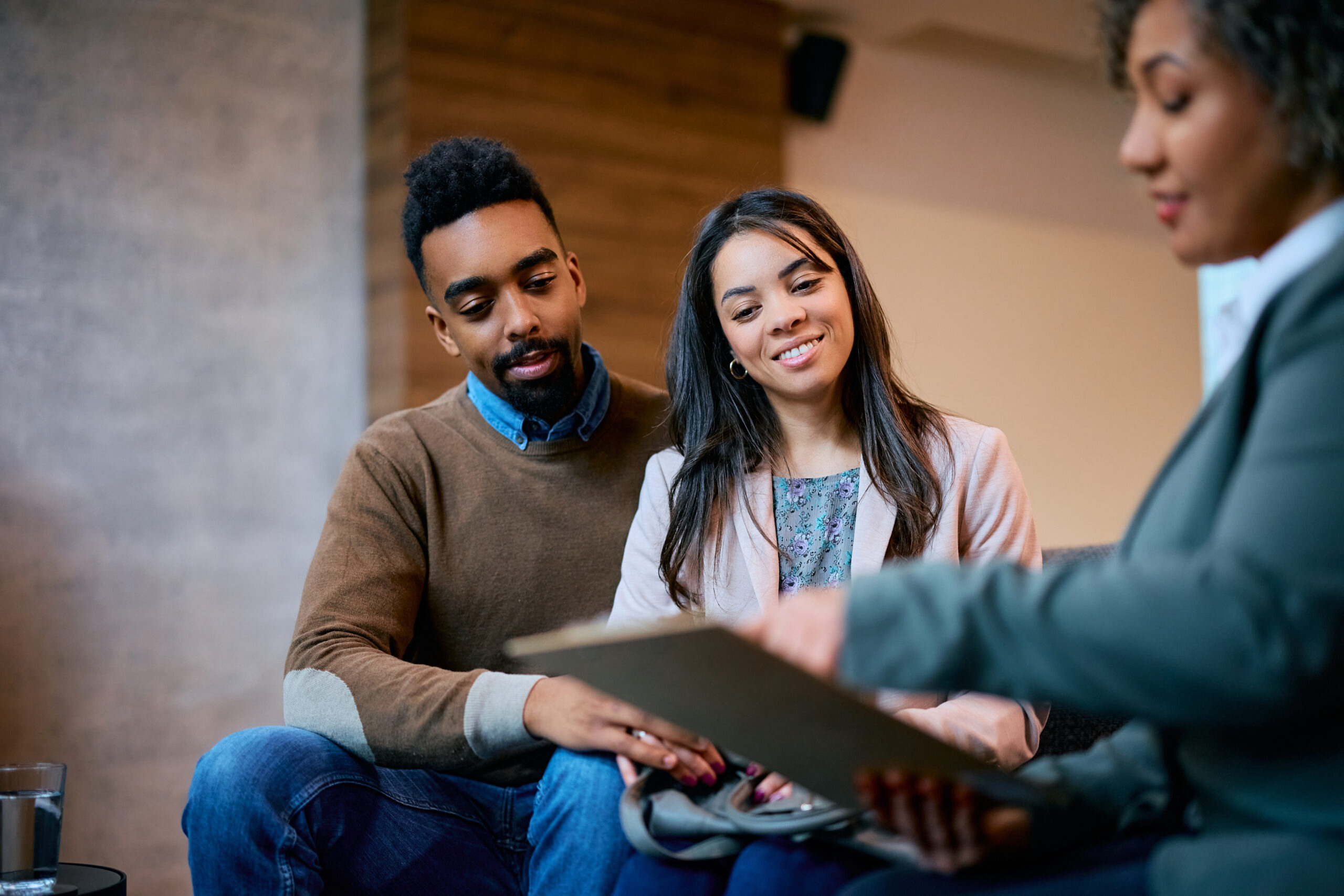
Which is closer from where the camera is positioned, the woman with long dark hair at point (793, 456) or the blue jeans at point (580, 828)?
the blue jeans at point (580, 828)

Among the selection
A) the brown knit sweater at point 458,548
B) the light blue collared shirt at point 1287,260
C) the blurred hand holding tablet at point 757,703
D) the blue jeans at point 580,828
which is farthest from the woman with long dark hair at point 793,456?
the light blue collared shirt at point 1287,260

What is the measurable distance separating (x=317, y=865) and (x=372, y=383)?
174cm

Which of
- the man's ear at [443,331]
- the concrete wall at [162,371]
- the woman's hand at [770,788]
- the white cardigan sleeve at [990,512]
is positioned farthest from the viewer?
the concrete wall at [162,371]

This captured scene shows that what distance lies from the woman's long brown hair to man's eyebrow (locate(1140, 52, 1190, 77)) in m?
0.79

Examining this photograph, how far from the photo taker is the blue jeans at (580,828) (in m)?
1.34

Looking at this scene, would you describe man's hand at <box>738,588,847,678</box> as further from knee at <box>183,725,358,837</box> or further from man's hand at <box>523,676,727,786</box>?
knee at <box>183,725,358,837</box>

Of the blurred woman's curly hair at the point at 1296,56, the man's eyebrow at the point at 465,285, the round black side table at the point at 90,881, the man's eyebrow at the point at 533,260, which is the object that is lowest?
the round black side table at the point at 90,881

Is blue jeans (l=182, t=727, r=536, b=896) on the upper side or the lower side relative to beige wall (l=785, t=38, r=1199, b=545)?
lower

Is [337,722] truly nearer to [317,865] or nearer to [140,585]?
[317,865]

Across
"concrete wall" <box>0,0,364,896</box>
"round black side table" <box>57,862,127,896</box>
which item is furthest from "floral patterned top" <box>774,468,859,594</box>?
"concrete wall" <box>0,0,364,896</box>

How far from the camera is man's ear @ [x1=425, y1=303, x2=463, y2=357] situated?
1977 mm

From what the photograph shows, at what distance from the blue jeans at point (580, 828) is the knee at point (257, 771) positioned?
28cm

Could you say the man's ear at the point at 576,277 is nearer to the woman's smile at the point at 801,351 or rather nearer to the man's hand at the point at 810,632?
the woman's smile at the point at 801,351

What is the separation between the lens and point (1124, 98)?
0.93 meters
